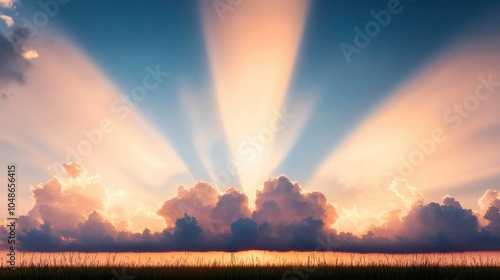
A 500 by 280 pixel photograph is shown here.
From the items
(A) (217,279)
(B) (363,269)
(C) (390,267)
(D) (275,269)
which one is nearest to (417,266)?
(C) (390,267)

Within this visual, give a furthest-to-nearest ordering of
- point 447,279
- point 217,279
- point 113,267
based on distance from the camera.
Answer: point 113,267 → point 447,279 → point 217,279

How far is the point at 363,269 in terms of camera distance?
1160 inches

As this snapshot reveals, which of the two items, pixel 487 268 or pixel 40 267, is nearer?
pixel 40 267

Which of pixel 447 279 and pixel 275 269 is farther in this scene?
pixel 275 269

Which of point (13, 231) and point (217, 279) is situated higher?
point (13, 231)

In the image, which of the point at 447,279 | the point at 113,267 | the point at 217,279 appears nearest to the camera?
the point at 217,279

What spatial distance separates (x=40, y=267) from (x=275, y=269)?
1525 centimetres

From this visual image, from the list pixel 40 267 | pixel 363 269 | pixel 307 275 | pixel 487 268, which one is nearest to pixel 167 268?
pixel 40 267

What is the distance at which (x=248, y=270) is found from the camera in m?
29.8

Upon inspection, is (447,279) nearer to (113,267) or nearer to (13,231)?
(113,267)

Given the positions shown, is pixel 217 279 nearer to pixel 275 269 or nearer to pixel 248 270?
pixel 248 270

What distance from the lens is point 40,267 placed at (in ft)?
95.1

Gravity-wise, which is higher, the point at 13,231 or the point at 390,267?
the point at 13,231

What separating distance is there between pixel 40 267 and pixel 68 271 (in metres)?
2.54
